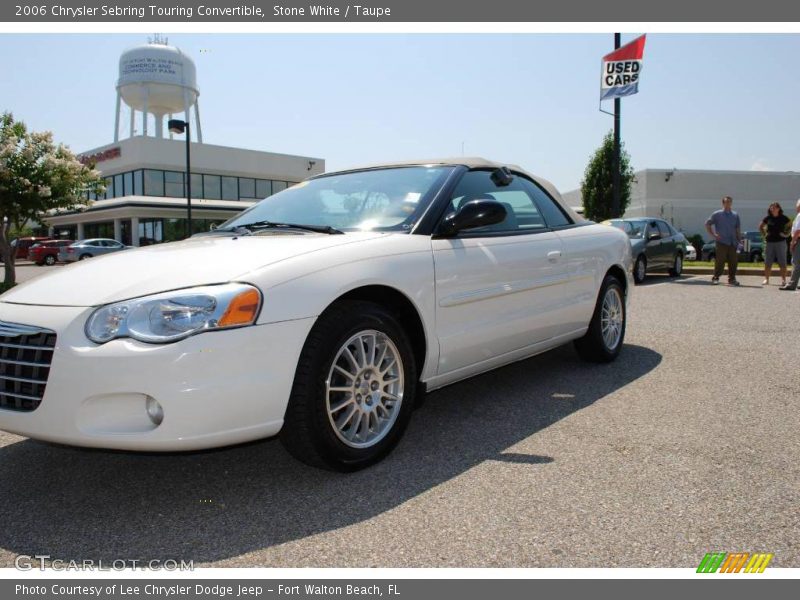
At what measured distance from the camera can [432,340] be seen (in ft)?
11.1

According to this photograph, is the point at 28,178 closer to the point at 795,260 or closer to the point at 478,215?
the point at 478,215

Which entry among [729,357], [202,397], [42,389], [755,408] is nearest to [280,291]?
[202,397]

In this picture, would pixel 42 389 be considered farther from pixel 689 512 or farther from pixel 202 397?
pixel 689 512

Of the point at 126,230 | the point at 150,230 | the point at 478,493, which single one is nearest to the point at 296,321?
the point at 478,493

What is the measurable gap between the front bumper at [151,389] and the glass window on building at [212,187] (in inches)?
1699

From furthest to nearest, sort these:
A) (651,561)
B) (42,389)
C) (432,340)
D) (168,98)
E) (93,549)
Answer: (168,98) → (432,340) → (42,389) → (93,549) → (651,561)

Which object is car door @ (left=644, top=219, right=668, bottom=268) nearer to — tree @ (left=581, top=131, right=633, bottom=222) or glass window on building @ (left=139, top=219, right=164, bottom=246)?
tree @ (left=581, top=131, right=633, bottom=222)

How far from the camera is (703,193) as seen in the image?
41344mm

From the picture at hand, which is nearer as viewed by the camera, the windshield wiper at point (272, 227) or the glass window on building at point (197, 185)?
the windshield wiper at point (272, 227)

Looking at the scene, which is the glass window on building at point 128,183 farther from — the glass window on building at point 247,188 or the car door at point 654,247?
the car door at point 654,247

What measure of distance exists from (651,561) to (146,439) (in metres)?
1.85

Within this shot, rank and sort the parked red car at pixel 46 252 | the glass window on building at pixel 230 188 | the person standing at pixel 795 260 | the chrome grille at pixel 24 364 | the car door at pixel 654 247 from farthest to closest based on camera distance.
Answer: the glass window on building at pixel 230 188
the parked red car at pixel 46 252
the car door at pixel 654 247
the person standing at pixel 795 260
the chrome grille at pixel 24 364

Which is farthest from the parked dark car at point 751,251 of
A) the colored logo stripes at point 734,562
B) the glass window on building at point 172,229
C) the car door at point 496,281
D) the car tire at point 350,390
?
the colored logo stripes at point 734,562

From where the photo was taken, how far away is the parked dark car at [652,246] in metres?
13.7
